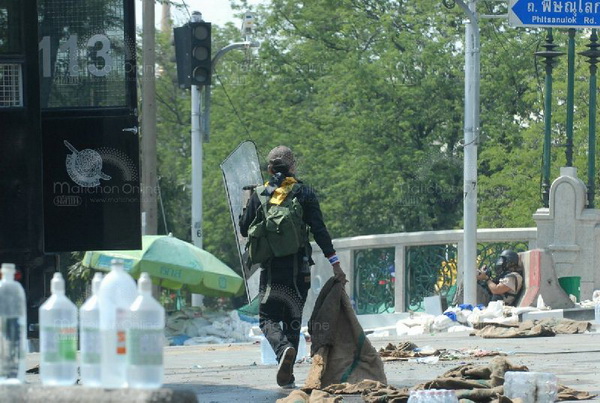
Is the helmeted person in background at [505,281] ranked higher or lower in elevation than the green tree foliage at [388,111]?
lower

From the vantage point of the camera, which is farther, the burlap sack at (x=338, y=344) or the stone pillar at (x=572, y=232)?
the stone pillar at (x=572, y=232)

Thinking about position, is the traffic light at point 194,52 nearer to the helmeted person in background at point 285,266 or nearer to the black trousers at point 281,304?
the helmeted person in background at point 285,266

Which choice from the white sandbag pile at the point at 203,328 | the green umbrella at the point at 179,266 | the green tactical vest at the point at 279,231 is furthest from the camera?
the green umbrella at the point at 179,266

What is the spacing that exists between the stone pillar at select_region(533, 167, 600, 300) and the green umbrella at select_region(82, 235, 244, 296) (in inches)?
219

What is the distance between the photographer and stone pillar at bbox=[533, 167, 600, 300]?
24016mm

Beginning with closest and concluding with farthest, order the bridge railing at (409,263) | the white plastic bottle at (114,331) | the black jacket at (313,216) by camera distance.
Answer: the white plastic bottle at (114,331), the black jacket at (313,216), the bridge railing at (409,263)

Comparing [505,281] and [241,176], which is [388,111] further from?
[241,176]

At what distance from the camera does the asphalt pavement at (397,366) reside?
32.3ft

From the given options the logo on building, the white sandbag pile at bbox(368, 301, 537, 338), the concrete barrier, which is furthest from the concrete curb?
the concrete barrier

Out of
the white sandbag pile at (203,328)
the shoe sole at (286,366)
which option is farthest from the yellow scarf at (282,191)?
the white sandbag pile at (203,328)

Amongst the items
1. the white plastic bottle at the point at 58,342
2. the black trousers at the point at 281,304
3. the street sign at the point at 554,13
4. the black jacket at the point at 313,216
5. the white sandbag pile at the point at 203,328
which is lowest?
the white sandbag pile at the point at 203,328

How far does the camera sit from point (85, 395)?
4457 millimetres

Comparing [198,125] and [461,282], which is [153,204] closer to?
[198,125]

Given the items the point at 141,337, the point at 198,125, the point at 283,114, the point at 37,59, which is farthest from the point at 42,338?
the point at 283,114
